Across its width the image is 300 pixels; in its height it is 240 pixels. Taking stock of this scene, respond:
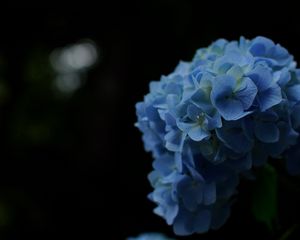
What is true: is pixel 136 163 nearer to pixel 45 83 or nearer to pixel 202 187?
pixel 202 187

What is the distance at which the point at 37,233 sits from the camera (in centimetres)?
291

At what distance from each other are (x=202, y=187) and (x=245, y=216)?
1.53 ft

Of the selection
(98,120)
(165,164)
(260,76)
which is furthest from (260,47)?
(98,120)

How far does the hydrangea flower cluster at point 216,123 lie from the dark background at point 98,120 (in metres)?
1.13

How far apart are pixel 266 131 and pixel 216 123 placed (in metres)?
0.07

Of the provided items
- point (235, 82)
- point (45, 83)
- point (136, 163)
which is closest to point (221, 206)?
point (235, 82)

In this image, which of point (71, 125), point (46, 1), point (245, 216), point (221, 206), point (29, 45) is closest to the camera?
point (221, 206)

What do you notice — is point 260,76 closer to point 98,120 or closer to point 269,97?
point 269,97

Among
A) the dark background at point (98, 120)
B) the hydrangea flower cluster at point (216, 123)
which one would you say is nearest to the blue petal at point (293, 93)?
the hydrangea flower cluster at point (216, 123)

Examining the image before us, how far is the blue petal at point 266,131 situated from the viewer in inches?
27.1

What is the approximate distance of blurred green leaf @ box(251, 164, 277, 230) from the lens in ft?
2.77

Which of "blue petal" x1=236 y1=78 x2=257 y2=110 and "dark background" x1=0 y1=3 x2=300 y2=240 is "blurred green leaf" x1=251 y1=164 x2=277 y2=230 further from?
"dark background" x1=0 y1=3 x2=300 y2=240

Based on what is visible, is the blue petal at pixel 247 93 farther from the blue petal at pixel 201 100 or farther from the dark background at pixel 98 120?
the dark background at pixel 98 120

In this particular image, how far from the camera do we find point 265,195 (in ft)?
2.84
